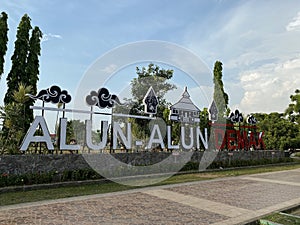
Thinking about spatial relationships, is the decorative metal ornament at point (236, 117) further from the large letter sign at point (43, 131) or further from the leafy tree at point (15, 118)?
the leafy tree at point (15, 118)

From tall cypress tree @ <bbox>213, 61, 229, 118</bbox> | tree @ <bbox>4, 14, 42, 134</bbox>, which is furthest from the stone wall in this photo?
tall cypress tree @ <bbox>213, 61, 229, 118</bbox>

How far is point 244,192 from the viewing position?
770 cm

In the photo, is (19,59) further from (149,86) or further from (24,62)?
(149,86)

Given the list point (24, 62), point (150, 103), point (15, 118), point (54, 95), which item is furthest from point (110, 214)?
point (24, 62)

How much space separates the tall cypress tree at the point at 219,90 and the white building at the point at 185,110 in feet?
19.1

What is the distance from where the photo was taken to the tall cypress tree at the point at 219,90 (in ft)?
63.4

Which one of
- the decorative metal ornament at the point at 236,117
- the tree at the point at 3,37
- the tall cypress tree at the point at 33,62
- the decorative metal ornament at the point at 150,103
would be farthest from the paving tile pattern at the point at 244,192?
the tree at the point at 3,37

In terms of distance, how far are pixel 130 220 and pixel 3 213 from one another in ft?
8.07

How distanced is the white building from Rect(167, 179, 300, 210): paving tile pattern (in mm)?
4165

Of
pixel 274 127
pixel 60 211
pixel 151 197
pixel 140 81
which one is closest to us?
pixel 60 211

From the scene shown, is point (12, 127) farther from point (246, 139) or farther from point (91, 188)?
point (246, 139)

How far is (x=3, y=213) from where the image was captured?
512 cm

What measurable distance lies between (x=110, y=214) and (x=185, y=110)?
876 cm

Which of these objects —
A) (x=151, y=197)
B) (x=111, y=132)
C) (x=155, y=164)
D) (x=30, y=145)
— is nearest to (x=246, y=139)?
(x=155, y=164)
